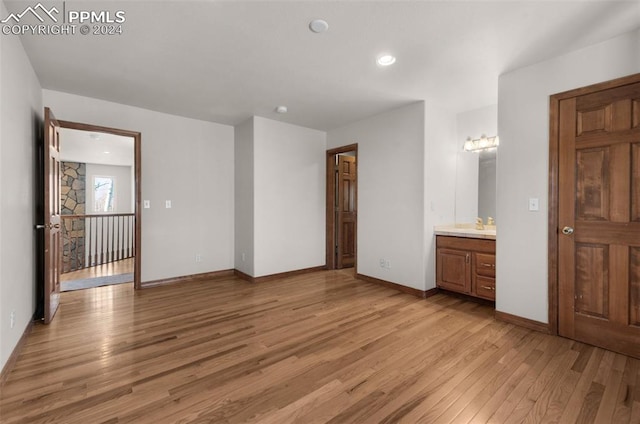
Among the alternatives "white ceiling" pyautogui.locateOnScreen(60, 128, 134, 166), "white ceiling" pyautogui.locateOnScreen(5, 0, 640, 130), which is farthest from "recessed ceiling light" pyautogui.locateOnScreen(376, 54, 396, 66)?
"white ceiling" pyautogui.locateOnScreen(60, 128, 134, 166)

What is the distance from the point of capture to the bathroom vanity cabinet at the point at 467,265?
10.8ft

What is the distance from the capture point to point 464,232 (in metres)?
3.53

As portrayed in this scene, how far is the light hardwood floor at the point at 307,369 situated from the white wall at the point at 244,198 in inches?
53.2

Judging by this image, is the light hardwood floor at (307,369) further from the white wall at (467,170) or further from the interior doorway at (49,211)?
the white wall at (467,170)

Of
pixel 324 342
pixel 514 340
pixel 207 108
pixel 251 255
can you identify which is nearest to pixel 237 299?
pixel 251 255

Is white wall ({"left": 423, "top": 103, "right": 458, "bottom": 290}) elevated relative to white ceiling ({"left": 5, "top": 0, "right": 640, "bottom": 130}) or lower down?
lower down

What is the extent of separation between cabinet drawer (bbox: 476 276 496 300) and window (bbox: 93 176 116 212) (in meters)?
10.3

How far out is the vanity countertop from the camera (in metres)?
3.34

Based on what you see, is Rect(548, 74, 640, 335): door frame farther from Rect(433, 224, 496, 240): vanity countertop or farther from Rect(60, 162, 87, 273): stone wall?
Rect(60, 162, 87, 273): stone wall

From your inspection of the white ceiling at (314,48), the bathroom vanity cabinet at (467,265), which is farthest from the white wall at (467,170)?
the bathroom vanity cabinet at (467,265)

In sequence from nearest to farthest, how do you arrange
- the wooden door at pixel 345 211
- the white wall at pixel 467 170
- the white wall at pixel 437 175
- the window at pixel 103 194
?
the white wall at pixel 437 175 < the white wall at pixel 467 170 < the wooden door at pixel 345 211 < the window at pixel 103 194

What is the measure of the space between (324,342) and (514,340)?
5.27 ft

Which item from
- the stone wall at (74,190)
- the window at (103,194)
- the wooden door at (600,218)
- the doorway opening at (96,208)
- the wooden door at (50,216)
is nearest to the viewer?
the wooden door at (600,218)

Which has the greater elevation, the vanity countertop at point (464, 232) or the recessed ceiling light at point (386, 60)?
the recessed ceiling light at point (386, 60)
